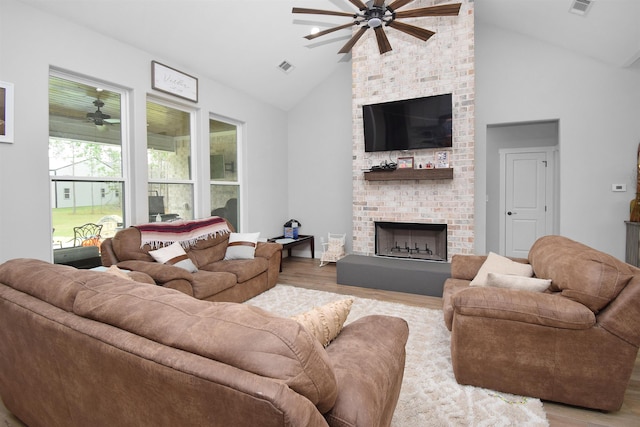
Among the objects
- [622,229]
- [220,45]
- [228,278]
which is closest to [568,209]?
[622,229]

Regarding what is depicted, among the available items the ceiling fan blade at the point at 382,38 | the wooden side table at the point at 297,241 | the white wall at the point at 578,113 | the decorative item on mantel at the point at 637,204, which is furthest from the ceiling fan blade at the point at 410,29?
the wooden side table at the point at 297,241

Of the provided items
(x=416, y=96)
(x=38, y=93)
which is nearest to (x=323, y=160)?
(x=416, y=96)

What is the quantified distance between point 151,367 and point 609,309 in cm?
218

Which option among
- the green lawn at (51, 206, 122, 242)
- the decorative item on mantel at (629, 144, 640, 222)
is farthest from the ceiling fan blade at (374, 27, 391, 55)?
the decorative item on mantel at (629, 144, 640, 222)

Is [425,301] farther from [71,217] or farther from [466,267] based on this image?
[71,217]

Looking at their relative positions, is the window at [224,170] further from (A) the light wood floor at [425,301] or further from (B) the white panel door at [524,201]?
(B) the white panel door at [524,201]

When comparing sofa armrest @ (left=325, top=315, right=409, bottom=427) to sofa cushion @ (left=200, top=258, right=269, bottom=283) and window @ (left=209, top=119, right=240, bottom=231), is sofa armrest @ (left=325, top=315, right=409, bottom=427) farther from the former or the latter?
window @ (left=209, top=119, right=240, bottom=231)

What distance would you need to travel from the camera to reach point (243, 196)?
5492mm

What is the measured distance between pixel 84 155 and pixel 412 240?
4.22m

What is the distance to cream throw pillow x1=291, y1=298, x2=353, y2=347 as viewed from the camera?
125cm

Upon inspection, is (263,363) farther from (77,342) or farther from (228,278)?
(228,278)

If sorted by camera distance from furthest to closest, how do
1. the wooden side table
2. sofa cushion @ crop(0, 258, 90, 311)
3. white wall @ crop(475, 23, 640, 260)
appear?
the wooden side table, white wall @ crop(475, 23, 640, 260), sofa cushion @ crop(0, 258, 90, 311)

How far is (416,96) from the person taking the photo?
4.84 m

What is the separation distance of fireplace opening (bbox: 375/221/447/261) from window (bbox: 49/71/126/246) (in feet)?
11.5
